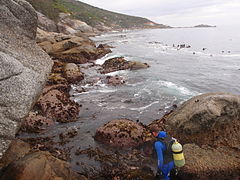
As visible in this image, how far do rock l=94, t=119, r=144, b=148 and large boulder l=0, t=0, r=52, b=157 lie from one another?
4615 millimetres

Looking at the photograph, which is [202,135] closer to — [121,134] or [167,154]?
[167,154]

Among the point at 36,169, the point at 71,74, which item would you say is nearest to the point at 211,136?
the point at 36,169

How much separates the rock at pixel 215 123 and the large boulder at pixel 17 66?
7295 millimetres

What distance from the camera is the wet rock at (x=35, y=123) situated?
40.5ft

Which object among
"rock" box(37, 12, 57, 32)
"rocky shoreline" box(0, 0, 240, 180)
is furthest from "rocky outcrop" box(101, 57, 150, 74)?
"rock" box(37, 12, 57, 32)

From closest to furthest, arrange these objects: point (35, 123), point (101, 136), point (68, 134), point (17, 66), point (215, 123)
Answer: point (17, 66)
point (215, 123)
point (101, 136)
point (68, 134)
point (35, 123)

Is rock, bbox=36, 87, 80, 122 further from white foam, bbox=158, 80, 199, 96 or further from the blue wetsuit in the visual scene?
white foam, bbox=158, 80, 199, 96

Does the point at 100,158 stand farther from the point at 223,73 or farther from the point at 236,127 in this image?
the point at 223,73

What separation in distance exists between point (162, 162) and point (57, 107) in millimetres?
9104

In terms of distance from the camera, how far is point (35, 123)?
12750 millimetres

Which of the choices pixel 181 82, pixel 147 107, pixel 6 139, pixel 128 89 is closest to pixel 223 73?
pixel 181 82

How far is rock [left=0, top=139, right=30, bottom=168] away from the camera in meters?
7.76

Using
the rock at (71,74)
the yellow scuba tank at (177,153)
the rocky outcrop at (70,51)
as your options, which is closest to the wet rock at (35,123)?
the yellow scuba tank at (177,153)

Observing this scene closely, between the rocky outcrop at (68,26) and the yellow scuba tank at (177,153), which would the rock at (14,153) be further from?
the rocky outcrop at (68,26)
